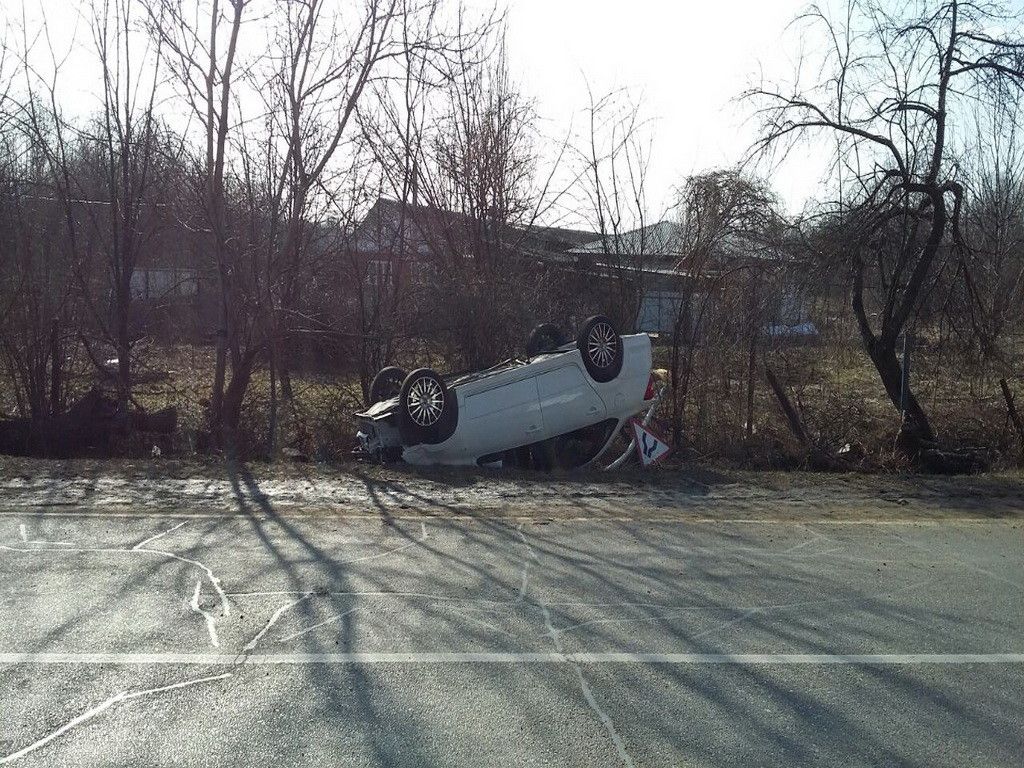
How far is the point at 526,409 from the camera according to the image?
11.6m

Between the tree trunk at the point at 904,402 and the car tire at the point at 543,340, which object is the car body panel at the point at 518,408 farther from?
the tree trunk at the point at 904,402

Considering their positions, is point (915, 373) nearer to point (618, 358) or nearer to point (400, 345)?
point (618, 358)

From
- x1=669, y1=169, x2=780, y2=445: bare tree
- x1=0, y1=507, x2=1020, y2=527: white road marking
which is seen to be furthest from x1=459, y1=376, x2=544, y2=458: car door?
x1=669, y1=169, x2=780, y2=445: bare tree

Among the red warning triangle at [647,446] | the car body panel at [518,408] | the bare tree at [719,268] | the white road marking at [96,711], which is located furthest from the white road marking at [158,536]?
the bare tree at [719,268]

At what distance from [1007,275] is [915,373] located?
8.87 feet

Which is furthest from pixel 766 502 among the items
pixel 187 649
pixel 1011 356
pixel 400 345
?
pixel 1011 356

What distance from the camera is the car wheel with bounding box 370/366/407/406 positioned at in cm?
1298

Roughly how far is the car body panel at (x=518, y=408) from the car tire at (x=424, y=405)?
202 mm

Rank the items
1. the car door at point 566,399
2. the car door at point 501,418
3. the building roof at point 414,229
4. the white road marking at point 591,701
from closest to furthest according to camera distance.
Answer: the white road marking at point 591,701, the car door at point 501,418, the car door at point 566,399, the building roof at point 414,229

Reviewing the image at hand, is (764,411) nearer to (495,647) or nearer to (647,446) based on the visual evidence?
(647,446)

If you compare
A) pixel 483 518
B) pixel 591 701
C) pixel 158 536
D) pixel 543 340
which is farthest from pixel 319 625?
pixel 543 340

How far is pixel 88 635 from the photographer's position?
210 inches

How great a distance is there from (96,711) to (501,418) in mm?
7462

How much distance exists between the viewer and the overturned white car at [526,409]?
11.2m
